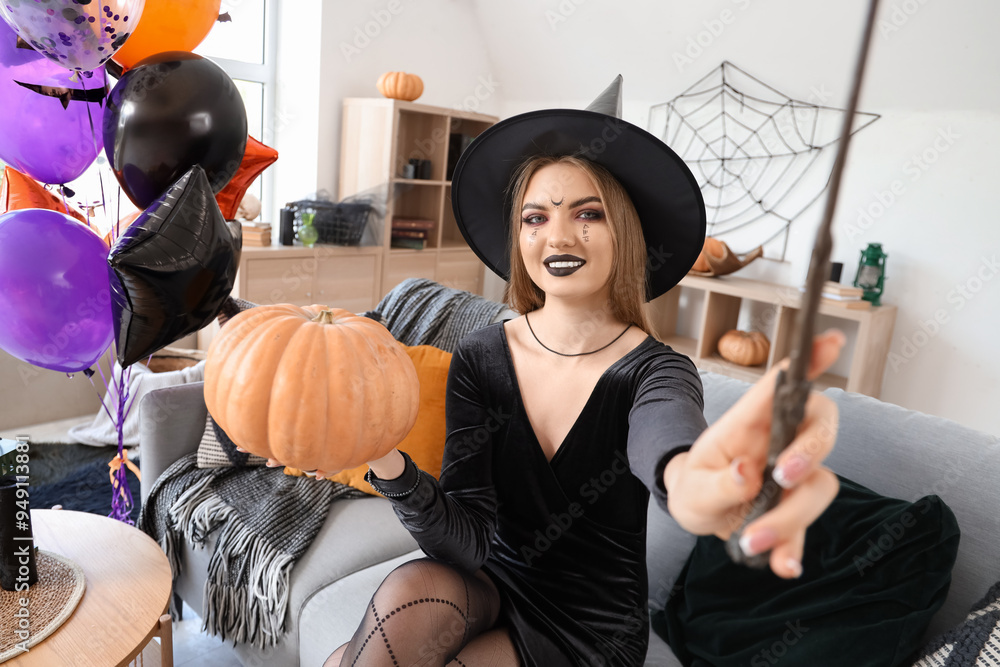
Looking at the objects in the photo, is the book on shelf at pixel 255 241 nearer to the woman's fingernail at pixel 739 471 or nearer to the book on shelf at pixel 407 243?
the book on shelf at pixel 407 243

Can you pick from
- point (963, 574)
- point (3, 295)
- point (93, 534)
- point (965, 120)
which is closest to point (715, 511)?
point (963, 574)

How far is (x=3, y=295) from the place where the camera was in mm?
1165

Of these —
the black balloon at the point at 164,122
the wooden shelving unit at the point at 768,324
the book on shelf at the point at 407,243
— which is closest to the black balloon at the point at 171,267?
the black balloon at the point at 164,122

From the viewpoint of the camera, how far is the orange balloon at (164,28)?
1229 millimetres

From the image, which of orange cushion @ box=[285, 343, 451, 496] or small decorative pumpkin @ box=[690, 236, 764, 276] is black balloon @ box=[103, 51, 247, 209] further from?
small decorative pumpkin @ box=[690, 236, 764, 276]

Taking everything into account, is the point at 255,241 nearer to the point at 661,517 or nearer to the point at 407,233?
the point at 407,233

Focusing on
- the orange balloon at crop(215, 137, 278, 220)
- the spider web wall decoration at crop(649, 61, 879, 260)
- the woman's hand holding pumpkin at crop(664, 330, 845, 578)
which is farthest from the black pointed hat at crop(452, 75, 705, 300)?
the spider web wall decoration at crop(649, 61, 879, 260)

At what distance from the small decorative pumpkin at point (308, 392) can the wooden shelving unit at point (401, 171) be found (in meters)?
3.27

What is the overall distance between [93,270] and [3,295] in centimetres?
15

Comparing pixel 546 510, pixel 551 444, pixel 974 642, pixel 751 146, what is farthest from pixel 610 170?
pixel 751 146

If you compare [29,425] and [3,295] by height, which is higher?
[3,295]

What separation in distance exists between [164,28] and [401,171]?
120 inches

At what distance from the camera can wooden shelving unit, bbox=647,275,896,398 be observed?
312cm

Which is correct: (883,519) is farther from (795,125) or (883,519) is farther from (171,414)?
(795,125)
